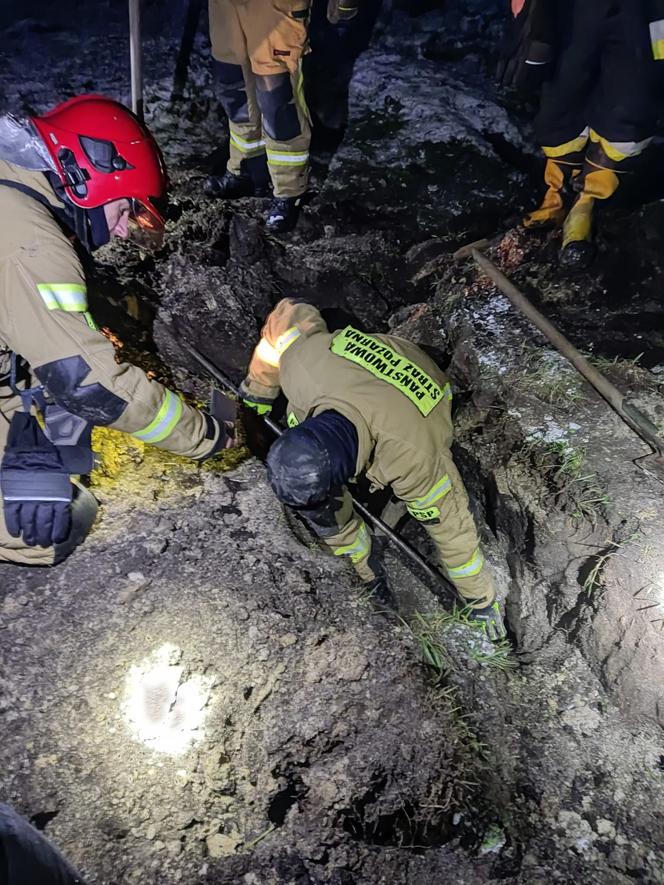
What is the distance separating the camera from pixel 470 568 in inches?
116

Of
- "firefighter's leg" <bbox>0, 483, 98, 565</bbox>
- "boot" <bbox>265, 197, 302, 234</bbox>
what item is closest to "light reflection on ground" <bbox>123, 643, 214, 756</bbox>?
"firefighter's leg" <bbox>0, 483, 98, 565</bbox>

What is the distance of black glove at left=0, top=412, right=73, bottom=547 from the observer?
266 cm

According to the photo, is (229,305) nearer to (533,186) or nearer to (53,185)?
(53,185)

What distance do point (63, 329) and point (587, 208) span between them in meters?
3.70

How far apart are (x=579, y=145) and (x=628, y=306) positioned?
53.6 inches

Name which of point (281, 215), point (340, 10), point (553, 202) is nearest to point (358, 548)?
point (281, 215)

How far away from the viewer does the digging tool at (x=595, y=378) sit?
114 inches

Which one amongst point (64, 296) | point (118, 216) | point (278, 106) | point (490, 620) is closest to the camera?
point (64, 296)

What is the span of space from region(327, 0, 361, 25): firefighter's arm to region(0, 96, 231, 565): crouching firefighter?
173 inches

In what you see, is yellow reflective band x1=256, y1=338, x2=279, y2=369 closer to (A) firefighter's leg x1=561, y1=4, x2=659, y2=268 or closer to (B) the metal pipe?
(B) the metal pipe

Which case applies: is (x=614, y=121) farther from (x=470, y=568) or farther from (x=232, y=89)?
(x=470, y=568)

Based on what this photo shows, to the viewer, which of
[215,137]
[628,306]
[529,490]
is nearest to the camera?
[529,490]

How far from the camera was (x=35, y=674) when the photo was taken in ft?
8.04

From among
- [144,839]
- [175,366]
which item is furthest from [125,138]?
[144,839]
